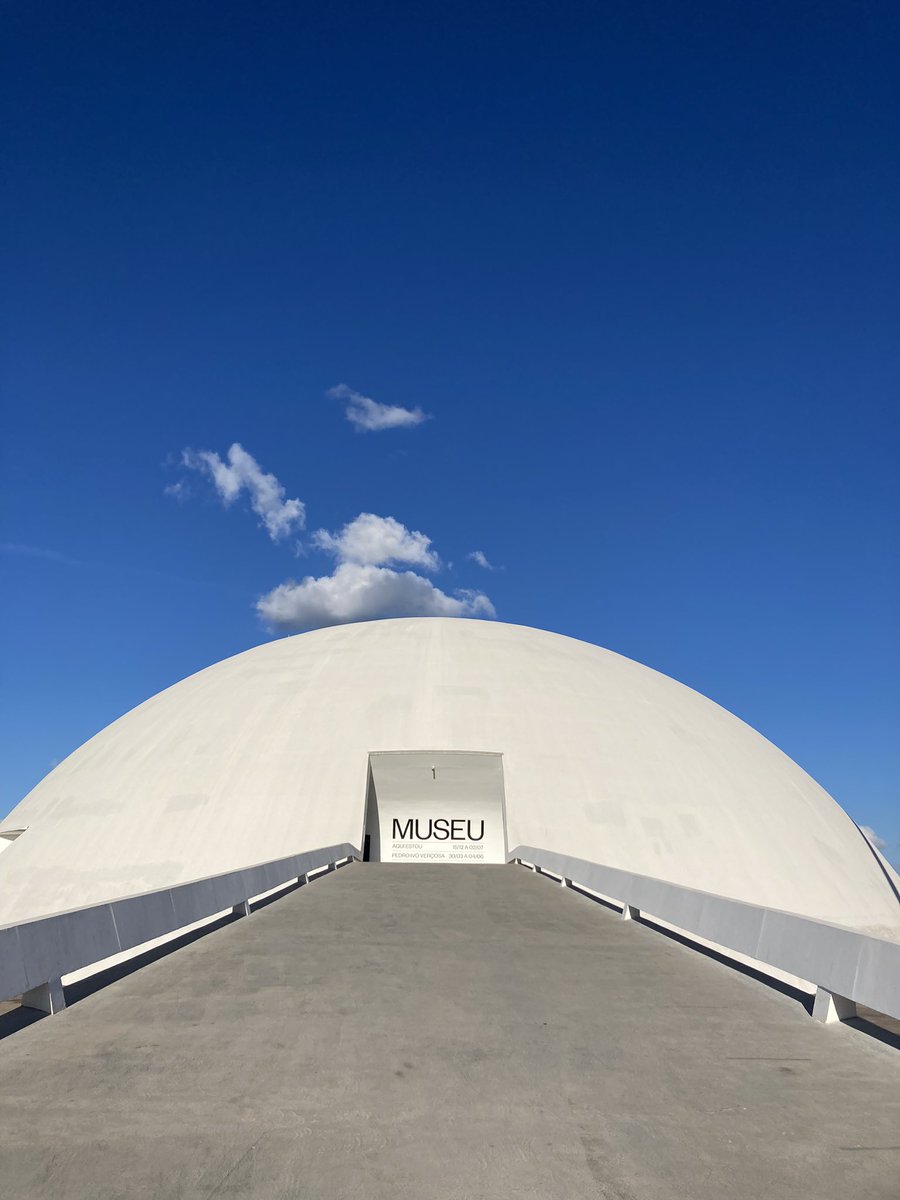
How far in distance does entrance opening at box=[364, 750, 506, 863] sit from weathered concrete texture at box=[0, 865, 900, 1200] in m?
15.1

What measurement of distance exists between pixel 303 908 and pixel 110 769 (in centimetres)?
1497

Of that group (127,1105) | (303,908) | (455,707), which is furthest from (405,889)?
(127,1105)

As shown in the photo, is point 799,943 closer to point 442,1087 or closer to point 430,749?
point 442,1087

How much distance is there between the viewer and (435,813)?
2519cm

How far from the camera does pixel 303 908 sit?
12.9 meters


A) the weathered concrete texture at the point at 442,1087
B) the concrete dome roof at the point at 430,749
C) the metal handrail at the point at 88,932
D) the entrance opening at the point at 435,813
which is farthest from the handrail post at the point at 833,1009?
the entrance opening at the point at 435,813

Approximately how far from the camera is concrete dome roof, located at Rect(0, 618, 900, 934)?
21.1m

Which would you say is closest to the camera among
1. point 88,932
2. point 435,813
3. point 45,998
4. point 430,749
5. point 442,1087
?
point 442,1087

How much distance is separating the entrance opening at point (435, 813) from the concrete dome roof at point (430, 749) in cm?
95

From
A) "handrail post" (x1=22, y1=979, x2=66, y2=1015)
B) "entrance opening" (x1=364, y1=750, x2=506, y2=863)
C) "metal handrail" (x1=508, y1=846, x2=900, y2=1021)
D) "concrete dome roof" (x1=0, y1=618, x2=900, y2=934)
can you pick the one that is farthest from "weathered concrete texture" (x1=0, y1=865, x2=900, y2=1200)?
"entrance opening" (x1=364, y1=750, x2=506, y2=863)

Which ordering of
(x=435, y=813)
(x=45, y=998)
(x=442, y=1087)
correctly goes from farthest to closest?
(x=435, y=813)
(x=45, y=998)
(x=442, y=1087)

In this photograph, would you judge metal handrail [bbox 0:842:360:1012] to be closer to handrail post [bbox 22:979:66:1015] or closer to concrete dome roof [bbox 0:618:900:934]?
handrail post [bbox 22:979:66:1015]

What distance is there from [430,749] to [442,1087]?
18.3 meters

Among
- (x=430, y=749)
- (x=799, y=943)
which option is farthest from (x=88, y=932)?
(x=430, y=749)
